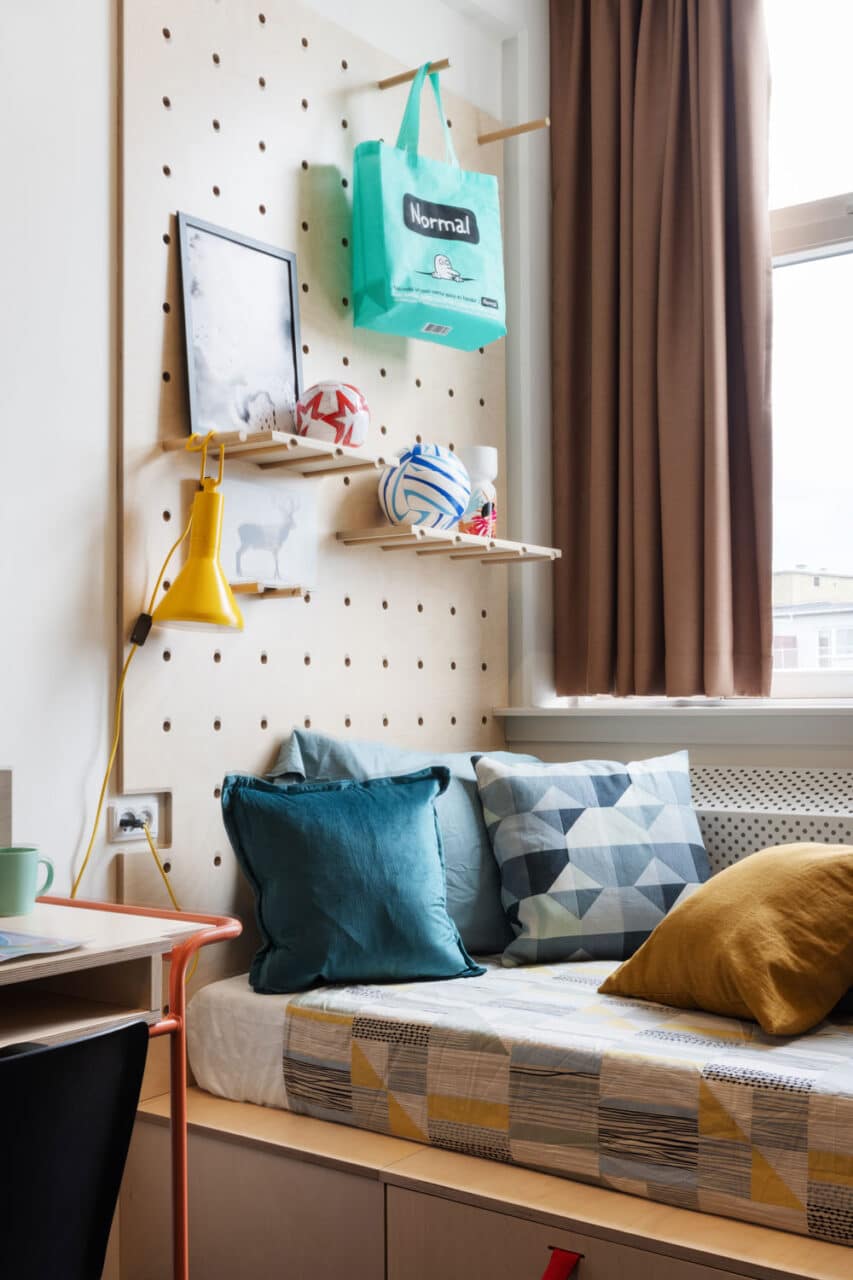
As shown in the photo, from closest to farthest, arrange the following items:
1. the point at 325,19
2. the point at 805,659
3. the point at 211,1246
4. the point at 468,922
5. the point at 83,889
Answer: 1. the point at 211,1246
2. the point at 83,889
3. the point at 468,922
4. the point at 325,19
5. the point at 805,659

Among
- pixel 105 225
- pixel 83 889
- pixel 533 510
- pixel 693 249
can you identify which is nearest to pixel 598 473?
pixel 533 510

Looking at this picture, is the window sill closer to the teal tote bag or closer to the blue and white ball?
the blue and white ball

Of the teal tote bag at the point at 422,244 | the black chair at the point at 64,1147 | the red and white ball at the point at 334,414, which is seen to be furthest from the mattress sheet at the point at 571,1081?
the teal tote bag at the point at 422,244

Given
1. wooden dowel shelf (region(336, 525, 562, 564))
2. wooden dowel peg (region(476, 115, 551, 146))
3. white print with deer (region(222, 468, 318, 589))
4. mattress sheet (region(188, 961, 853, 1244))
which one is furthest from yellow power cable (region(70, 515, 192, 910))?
wooden dowel peg (region(476, 115, 551, 146))

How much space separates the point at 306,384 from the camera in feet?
7.19

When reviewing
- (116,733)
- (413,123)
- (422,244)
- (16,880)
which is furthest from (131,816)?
(413,123)

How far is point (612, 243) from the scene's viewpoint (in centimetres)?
265

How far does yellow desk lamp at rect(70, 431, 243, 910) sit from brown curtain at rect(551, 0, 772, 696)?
1023mm

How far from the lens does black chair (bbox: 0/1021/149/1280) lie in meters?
0.88

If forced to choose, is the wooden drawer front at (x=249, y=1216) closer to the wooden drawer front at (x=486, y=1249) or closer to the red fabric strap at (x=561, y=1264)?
the wooden drawer front at (x=486, y=1249)

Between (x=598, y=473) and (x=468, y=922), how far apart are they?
1.04 metres

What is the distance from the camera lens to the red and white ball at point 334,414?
2.01 m

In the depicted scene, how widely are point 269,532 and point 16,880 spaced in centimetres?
85

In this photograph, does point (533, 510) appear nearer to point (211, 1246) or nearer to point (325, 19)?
point (325, 19)
